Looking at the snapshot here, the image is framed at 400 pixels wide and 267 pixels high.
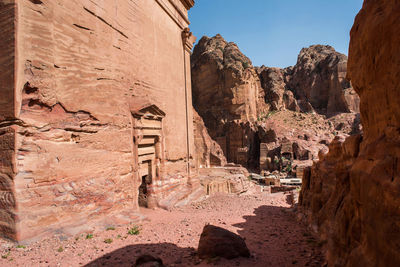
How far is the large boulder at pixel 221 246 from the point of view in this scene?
156 inches

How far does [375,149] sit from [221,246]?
2.81m

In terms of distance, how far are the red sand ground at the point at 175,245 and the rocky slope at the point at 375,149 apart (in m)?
1.40

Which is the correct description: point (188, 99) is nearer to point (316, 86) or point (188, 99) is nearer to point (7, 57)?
point (7, 57)

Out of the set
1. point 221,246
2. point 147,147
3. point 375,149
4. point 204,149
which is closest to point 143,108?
point 147,147

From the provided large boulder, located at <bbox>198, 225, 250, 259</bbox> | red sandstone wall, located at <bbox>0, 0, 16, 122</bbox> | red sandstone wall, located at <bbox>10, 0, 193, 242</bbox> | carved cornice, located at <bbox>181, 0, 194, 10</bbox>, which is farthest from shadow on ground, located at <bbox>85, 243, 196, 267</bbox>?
carved cornice, located at <bbox>181, 0, 194, 10</bbox>

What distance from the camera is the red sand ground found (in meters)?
4.11

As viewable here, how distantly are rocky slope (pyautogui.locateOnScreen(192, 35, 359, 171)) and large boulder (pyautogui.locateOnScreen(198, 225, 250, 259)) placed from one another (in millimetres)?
29435

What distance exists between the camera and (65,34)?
583 centimetres

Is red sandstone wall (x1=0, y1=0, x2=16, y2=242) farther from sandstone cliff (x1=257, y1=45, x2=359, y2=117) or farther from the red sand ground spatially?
sandstone cliff (x1=257, y1=45, x2=359, y2=117)

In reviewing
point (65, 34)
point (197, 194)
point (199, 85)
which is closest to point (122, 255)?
point (65, 34)

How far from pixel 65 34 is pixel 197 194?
327 inches

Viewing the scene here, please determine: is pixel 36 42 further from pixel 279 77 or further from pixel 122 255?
pixel 279 77

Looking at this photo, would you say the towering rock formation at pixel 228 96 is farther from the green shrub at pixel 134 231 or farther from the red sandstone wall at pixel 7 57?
the red sandstone wall at pixel 7 57

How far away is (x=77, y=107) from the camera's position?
6023 mm
